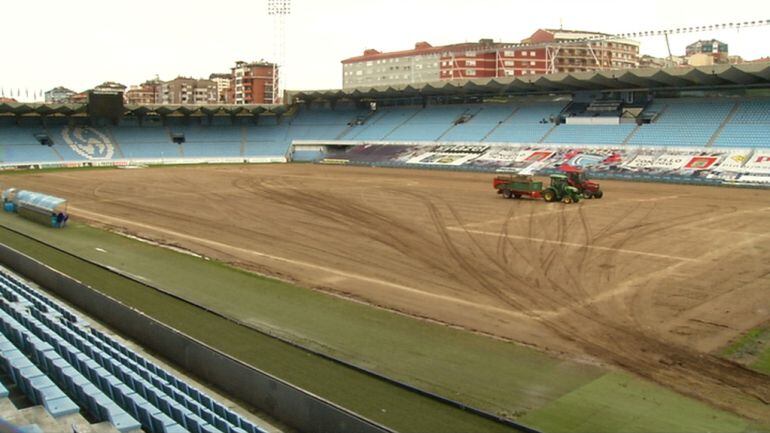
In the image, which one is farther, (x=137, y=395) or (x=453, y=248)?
(x=453, y=248)

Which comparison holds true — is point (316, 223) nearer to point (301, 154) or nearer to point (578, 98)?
point (578, 98)

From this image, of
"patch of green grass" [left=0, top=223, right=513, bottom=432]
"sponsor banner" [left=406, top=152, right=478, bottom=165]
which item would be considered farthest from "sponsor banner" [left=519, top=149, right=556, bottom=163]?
"patch of green grass" [left=0, top=223, right=513, bottom=432]

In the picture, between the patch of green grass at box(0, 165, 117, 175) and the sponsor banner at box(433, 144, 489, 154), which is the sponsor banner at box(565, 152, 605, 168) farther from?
the patch of green grass at box(0, 165, 117, 175)

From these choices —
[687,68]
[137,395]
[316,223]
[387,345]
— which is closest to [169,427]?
[137,395]

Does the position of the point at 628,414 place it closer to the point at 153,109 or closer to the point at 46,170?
the point at 46,170

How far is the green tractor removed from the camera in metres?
36.2

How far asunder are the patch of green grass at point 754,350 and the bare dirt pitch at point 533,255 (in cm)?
32

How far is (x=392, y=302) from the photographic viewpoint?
17.0m

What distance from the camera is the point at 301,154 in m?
84.3

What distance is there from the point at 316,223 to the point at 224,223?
4.31 m

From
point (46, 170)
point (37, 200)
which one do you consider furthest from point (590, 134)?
point (46, 170)

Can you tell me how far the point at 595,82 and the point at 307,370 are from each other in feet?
193

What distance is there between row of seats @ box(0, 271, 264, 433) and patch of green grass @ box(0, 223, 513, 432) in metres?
2.53

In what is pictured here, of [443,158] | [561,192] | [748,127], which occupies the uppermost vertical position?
[748,127]
